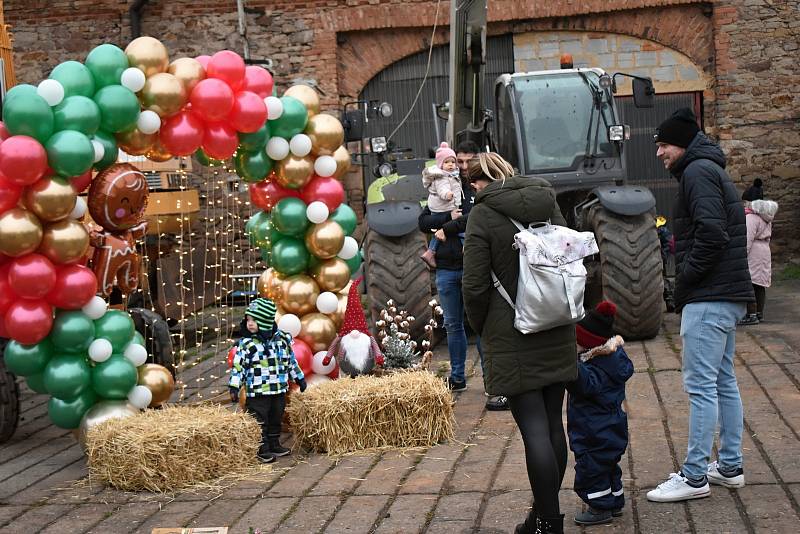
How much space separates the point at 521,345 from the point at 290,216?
139 inches

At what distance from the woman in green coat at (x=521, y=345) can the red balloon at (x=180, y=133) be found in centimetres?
299

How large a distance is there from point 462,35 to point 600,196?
7.81 ft

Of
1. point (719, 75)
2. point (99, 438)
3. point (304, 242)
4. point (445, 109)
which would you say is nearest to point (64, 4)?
point (445, 109)

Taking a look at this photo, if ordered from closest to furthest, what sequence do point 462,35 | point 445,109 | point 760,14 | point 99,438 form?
point 99,438 < point 462,35 < point 445,109 < point 760,14

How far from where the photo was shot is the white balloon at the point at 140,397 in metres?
7.23

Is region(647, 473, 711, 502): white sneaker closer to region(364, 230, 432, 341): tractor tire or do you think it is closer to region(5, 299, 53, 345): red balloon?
region(5, 299, 53, 345): red balloon

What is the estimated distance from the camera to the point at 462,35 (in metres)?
11.3

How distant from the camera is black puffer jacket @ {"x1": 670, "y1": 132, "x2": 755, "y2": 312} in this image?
17.0 feet

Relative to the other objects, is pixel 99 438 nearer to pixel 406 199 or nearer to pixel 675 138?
pixel 675 138

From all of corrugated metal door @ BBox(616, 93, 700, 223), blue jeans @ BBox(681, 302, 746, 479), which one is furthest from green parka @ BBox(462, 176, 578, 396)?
corrugated metal door @ BBox(616, 93, 700, 223)

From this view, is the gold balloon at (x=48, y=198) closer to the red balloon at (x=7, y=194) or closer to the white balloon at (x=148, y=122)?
the red balloon at (x=7, y=194)

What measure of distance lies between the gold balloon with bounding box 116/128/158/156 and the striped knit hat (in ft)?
4.33

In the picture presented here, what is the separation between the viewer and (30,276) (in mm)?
6668

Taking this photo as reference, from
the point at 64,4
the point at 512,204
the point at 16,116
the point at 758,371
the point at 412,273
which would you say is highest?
the point at 64,4
